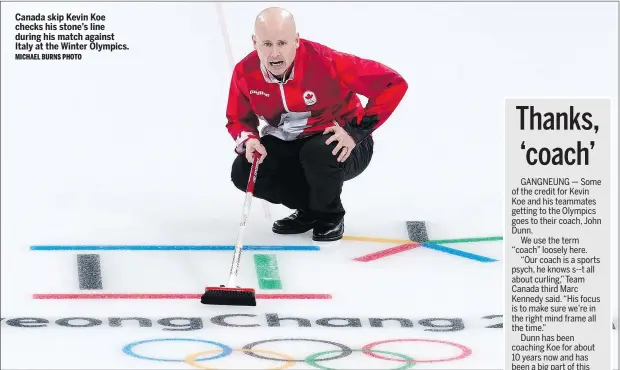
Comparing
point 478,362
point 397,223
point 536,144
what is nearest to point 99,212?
point 397,223

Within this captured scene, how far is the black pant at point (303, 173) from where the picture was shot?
171 inches

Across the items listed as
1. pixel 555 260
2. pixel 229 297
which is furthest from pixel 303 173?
pixel 555 260

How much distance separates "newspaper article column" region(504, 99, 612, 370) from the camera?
290cm

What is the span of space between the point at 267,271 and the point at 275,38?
777 millimetres

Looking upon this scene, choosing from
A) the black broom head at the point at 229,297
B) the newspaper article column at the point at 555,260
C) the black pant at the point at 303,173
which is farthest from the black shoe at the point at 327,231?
the newspaper article column at the point at 555,260

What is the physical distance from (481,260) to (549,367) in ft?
4.82

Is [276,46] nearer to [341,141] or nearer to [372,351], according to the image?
[341,141]

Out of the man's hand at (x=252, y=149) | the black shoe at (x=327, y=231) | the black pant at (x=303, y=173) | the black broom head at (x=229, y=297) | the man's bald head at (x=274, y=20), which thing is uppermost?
the man's bald head at (x=274, y=20)

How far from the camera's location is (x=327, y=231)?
4508mm

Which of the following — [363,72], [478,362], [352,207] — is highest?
[363,72]

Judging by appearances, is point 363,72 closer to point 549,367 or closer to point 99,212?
point 99,212

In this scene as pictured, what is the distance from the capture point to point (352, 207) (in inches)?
198

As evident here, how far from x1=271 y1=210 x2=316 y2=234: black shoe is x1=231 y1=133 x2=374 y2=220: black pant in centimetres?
6

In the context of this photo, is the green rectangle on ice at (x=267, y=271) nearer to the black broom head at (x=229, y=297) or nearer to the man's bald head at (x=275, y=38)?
the black broom head at (x=229, y=297)
